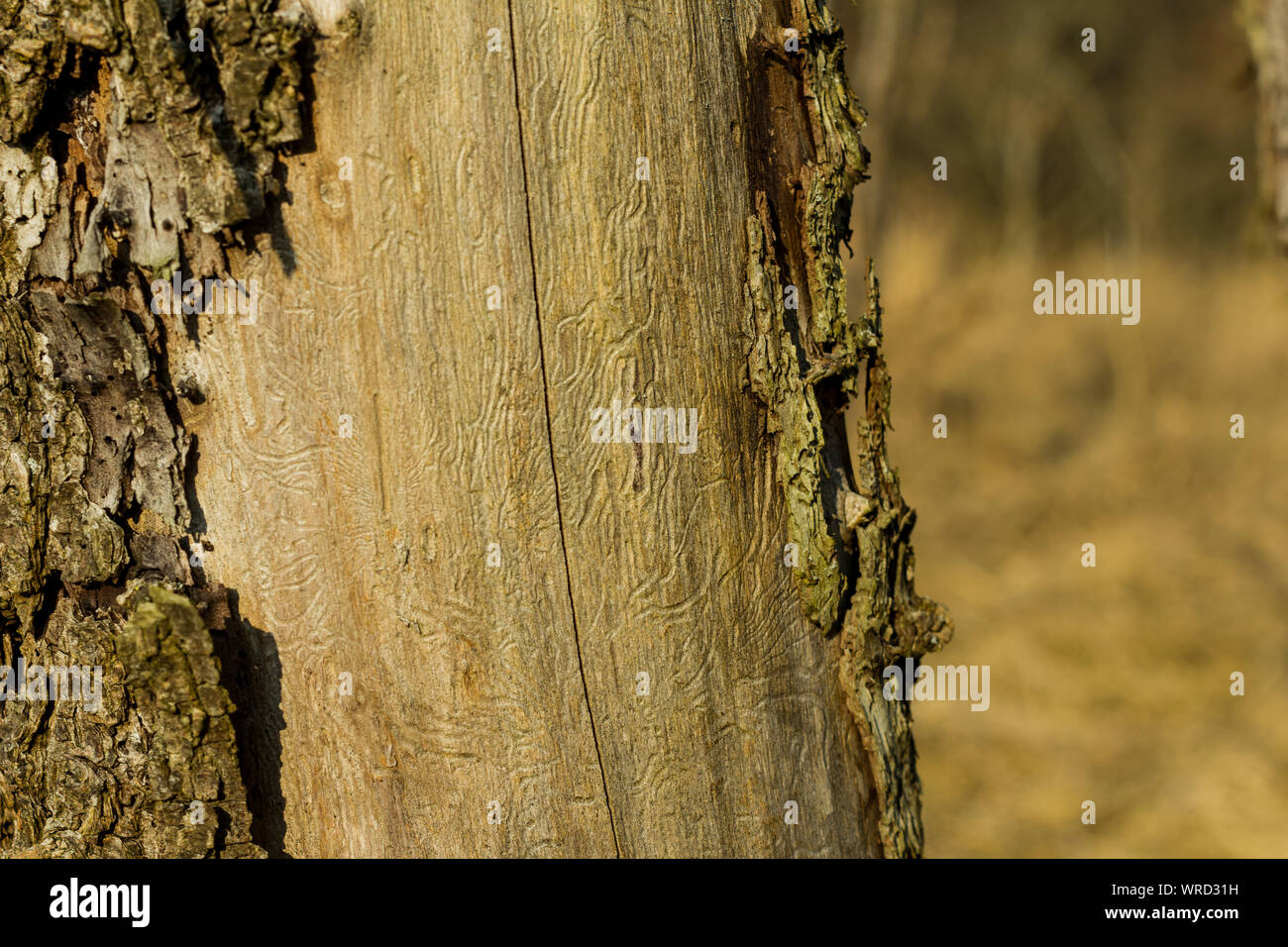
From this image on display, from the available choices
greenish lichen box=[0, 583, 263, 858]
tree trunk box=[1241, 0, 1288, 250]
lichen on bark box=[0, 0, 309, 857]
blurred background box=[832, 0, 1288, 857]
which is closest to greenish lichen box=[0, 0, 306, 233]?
lichen on bark box=[0, 0, 309, 857]

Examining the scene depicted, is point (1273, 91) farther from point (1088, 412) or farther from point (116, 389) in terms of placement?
point (1088, 412)

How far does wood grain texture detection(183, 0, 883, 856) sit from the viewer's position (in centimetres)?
115

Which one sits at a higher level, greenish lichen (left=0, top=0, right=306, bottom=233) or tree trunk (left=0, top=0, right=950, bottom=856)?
greenish lichen (left=0, top=0, right=306, bottom=233)

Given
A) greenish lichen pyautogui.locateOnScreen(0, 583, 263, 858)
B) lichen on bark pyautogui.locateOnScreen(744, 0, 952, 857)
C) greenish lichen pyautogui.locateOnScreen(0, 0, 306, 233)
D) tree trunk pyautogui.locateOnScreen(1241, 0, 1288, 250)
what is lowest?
greenish lichen pyautogui.locateOnScreen(0, 583, 263, 858)

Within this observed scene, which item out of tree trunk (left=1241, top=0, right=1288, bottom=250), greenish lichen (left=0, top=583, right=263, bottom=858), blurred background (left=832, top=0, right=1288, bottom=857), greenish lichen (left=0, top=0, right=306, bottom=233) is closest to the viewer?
greenish lichen (left=0, top=0, right=306, bottom=233)

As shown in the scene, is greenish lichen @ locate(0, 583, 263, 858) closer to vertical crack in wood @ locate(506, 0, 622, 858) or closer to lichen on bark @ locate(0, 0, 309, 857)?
lichen on bark @ locate(0, 0, 309, 857)

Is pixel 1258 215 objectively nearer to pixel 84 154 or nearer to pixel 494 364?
pixel 494 364

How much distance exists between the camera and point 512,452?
3.99ft

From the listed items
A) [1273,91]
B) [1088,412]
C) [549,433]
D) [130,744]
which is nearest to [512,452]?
[549,433]

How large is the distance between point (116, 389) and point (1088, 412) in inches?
223

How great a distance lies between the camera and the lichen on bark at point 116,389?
108 cm

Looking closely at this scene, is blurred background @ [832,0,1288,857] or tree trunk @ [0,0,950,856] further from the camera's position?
blurred background @ [832,0,1288,857]

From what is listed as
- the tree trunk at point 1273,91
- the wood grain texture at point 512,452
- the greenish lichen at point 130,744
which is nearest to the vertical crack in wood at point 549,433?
the wood grain texture at point 512,452

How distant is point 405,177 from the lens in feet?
3.75
